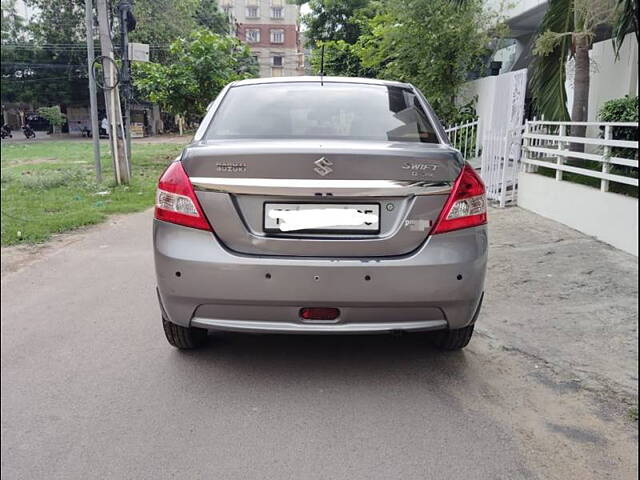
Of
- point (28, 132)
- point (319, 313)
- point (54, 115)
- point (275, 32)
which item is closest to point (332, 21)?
point (319, 313)

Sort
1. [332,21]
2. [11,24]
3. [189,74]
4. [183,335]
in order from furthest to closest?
[332,21]
[189,74]
[183,335]
[11,24]

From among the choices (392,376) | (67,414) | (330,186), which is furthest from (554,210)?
(67,414)

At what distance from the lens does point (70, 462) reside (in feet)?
7.27

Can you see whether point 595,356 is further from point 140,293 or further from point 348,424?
point 140,293

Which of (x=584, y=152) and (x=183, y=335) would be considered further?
(x=584, y=152)

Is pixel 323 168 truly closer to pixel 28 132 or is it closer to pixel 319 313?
pixel 319 313

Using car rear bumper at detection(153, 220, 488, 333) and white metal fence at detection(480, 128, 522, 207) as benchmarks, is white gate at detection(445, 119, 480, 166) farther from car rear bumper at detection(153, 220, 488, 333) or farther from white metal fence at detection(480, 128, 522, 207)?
car rear bumper at detection(153, 220, 488, 333)

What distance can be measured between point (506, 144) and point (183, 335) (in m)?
6.62

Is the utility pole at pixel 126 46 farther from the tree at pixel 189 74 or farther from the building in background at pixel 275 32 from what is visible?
the building in background at pixel 275 32

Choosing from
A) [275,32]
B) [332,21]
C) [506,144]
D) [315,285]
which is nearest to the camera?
[315,285]

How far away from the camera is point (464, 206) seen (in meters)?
2.85

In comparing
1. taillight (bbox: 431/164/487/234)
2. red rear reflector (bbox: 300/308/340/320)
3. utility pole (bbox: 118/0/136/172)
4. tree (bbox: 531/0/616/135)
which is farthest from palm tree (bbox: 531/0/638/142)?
red rear reflector (bbox: 300/308/340/320)

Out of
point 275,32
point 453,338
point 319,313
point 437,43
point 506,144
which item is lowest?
point 453,338

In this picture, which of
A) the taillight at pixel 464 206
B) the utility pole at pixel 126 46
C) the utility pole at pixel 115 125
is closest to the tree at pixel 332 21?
the utility pole at pixel 126 46
